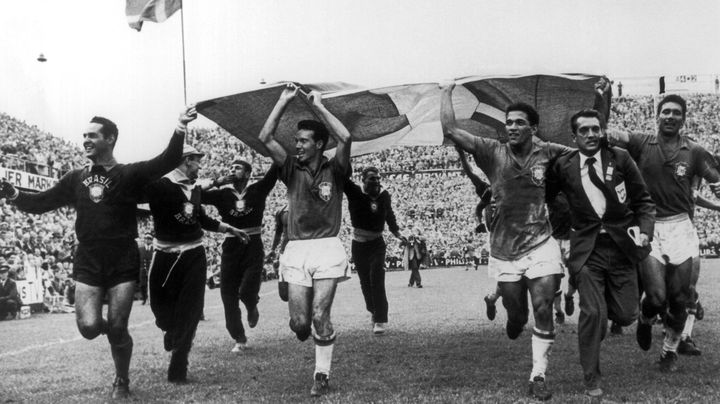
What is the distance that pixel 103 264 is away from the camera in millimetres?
5828

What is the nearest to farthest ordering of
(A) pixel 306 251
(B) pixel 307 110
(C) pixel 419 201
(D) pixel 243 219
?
(A) pixel 306 251, (B) pixel 307 110, (D) pixel 243 219, (C) pixel 419 201

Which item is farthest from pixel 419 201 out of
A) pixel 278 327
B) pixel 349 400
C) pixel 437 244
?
pixel 349 400

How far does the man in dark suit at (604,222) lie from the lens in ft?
18.2

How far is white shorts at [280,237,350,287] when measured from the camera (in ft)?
19.7

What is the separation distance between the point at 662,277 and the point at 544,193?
1.66 meters

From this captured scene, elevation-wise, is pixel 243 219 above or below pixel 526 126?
below

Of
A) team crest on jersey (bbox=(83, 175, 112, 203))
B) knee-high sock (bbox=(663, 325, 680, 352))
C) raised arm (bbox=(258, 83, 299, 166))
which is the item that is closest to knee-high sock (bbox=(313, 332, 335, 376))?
raised arm (bbox=(258, 83, 299, 166))

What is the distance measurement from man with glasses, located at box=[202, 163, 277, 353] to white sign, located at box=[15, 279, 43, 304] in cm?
861

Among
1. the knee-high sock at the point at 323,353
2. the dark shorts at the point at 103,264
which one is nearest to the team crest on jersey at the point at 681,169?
the knee-high sock at the point at 323,353

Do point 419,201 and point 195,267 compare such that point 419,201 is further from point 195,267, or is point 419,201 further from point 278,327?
point 195,267

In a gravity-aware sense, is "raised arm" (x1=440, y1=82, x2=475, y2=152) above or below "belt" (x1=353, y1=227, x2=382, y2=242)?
above

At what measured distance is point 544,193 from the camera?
5754 millimetres

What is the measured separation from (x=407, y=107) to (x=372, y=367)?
9.35 ft

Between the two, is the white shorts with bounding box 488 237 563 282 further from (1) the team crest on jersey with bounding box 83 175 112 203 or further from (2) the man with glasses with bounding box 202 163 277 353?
(2) the man with glasses with bounding box 202 163 277 353
